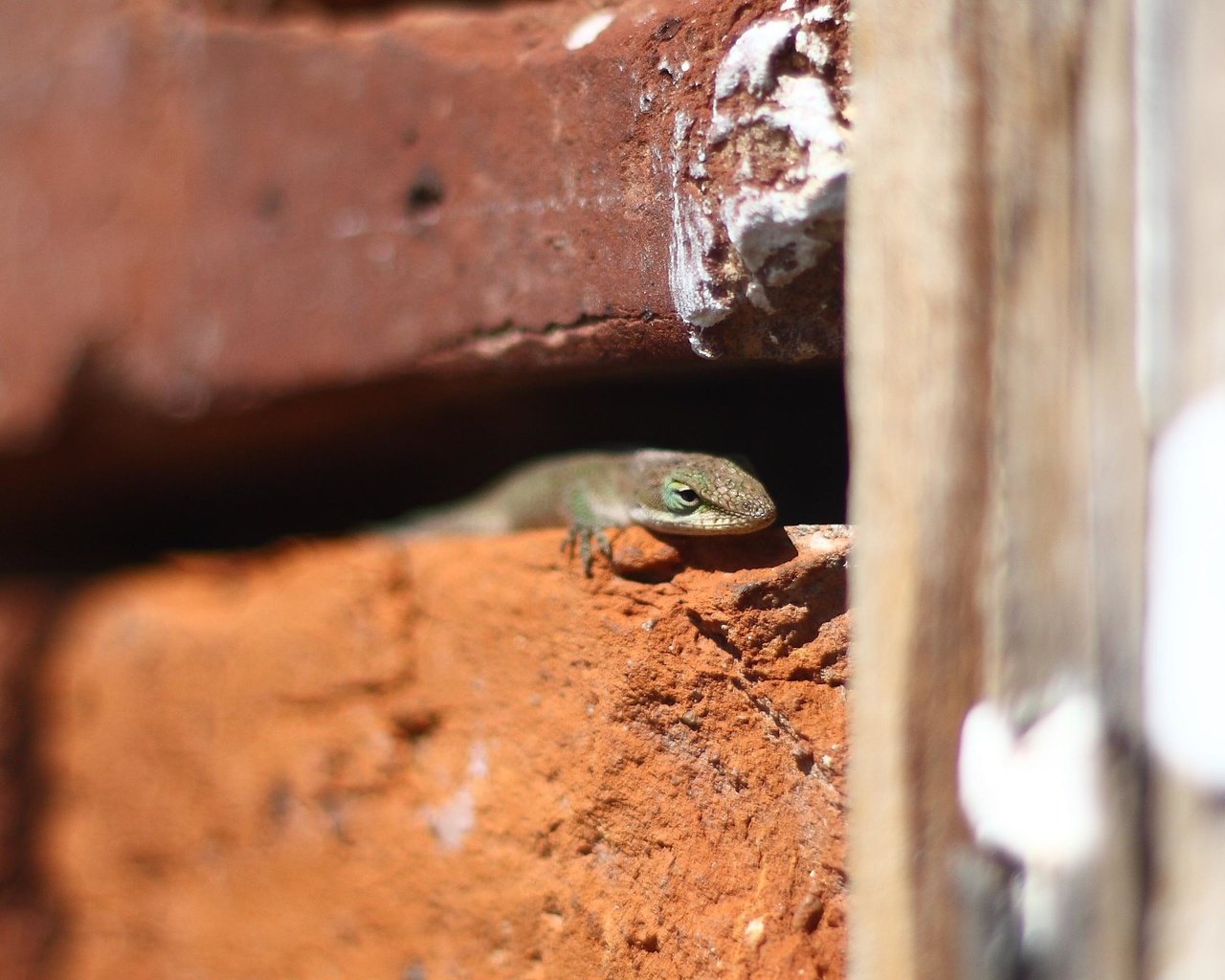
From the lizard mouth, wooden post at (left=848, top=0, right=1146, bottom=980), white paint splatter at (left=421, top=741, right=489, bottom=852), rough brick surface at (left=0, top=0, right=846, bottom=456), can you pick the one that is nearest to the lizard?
the lizard mouth

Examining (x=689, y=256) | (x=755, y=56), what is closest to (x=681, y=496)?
(x=689, y=256)

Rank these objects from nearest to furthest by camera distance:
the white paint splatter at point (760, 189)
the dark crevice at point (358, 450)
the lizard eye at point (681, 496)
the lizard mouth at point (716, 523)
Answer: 1. the white paint splatter at point (760, 189)
2. the lizard mouth at point (716, 523)
3. the lizard eye at point (681, 496)
4. the dark crevice at point (358, 450)

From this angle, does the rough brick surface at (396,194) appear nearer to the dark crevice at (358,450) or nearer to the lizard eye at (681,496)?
the dark crevice at (358,450)

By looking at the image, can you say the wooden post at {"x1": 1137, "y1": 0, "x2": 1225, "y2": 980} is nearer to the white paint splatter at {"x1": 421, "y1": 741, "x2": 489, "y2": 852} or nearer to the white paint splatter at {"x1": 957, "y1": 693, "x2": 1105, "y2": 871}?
the white paint splatter at {"x1": 957, "y1": 693, "x2": 1105, "y2": 871}

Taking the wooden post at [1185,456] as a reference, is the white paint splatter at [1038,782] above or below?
below

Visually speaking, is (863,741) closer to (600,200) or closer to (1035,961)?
(1035,961)

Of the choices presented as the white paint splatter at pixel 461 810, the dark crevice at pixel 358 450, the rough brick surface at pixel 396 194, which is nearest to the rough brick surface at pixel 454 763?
the white paint splatter at pixel 461 810

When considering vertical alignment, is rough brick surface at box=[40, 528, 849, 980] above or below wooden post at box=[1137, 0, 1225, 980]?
below

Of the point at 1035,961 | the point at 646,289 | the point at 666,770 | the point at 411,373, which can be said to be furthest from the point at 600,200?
the point at 1035,961
